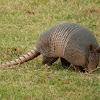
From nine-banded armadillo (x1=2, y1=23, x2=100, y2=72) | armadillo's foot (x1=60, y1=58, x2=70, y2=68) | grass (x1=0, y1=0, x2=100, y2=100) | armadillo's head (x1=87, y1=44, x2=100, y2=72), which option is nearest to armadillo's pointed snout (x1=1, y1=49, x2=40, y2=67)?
nine-banded armadillo (x1=2, y1=23, x2=100, y2=72)

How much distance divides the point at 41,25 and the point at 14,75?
364 centimetres

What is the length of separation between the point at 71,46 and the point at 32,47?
1.83 meters

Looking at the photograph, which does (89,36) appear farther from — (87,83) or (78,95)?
(78,95)

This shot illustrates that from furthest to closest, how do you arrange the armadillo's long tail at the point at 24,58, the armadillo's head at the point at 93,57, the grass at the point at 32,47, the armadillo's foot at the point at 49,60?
the armadillo's foot at the point at 49,60 → the armadillo's long tail at the point at 24,58 → the armadillo's head at the point at 93,57 → the grass at the point at 32,47

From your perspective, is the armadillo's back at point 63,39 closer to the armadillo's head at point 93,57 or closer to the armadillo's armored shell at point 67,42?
the armadillo's armored shell at point 67,42

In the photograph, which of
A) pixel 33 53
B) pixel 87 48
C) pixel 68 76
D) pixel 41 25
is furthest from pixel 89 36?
pixel 41 25

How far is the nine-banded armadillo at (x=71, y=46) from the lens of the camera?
5543 mm

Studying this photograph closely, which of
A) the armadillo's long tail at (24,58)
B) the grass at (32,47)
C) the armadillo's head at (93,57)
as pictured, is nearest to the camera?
the grass at (32,47)

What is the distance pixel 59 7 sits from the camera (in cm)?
976

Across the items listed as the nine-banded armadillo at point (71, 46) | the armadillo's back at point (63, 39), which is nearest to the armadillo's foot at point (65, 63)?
the nine-banded armadillo at point (71, 46)

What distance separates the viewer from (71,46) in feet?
18.5

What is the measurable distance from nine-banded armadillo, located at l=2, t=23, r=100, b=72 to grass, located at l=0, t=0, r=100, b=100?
23 centimetres

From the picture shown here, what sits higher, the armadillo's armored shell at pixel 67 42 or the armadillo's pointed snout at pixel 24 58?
the armadillo's armored shell at pixel 67 42

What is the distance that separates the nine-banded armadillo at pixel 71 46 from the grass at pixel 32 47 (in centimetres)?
23
